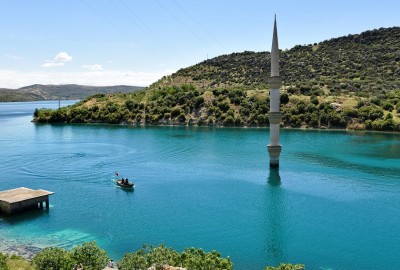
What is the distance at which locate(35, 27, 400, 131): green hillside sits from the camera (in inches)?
3679

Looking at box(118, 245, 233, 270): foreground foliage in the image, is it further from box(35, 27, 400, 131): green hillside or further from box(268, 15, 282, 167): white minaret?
box(35, 27, 400, 131): green hillside

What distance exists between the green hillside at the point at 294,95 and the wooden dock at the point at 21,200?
215 feet

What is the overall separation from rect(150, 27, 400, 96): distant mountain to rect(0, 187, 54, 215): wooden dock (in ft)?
261

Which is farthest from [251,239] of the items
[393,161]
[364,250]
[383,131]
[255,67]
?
[255,67]

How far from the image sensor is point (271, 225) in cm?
3341

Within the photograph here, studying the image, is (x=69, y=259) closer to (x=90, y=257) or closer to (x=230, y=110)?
(x=90, y=257)

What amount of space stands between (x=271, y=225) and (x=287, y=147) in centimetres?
3705

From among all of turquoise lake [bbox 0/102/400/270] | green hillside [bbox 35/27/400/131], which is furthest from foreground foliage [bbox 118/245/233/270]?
green hillside [bbox 35/27/400/131]

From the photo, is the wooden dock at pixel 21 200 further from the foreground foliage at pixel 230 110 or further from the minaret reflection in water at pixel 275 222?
the foreground foliage at pixel 230 110

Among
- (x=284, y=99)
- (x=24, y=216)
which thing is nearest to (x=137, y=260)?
(x=24, y=216)

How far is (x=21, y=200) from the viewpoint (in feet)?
121

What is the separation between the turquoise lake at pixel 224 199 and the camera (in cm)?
2945

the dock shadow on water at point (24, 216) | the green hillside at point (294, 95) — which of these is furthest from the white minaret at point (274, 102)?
the green hillside at point (294, 95)

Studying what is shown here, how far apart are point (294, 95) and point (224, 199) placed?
225 ft
